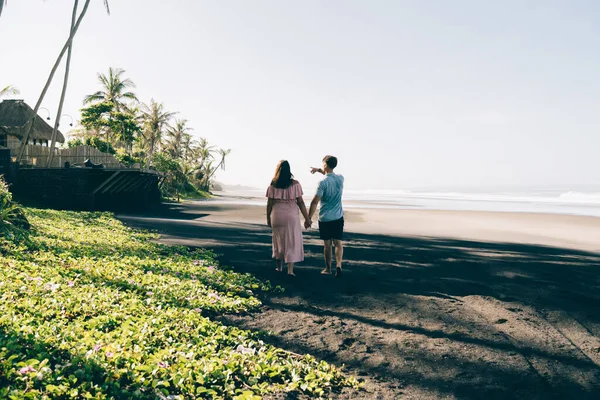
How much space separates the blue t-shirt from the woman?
361 mm

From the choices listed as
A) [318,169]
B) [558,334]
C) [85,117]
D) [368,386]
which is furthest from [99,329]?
[85,117]

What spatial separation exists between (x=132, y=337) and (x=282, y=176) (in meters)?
3.83

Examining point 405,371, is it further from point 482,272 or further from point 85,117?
point 85,117

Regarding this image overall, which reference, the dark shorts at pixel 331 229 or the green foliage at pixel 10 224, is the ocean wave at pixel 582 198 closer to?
the dark shorts at pixel 331 229

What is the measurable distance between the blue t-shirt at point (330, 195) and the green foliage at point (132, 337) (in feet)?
5.55

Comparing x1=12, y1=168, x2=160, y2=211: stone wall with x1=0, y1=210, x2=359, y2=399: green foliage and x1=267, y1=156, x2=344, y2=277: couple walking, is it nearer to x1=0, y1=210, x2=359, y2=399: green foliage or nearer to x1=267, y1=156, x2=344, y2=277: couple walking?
x1=0, y1=210, x2=359, y2=399: green foliage

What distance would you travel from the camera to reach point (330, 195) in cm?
776

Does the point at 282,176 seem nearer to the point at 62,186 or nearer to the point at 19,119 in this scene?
the point at 62,186

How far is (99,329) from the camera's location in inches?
189

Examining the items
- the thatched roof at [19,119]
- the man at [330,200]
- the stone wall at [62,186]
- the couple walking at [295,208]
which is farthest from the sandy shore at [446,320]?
the thatched roof at [19,119]

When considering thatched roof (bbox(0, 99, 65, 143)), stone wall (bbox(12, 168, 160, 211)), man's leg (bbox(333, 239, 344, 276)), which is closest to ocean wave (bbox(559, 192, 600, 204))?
stone wall (bbox(12, 168, 160, 211))

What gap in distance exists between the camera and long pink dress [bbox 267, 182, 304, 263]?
25.0 feet

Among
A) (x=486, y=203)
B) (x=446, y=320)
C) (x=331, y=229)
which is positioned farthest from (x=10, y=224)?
(x=486, y=203)

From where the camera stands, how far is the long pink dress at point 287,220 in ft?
25.0
